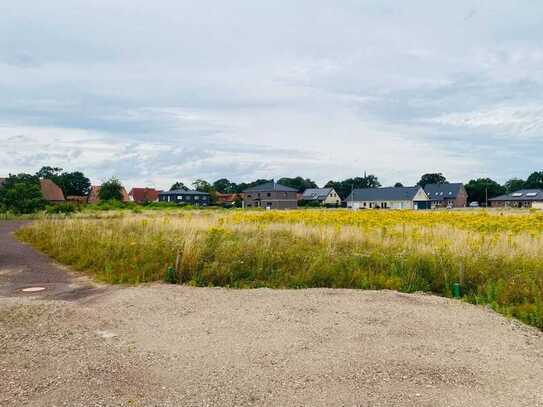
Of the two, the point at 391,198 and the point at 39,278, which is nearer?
the point at 39,278

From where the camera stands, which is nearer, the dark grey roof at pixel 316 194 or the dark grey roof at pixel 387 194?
the dark grey roof at pixel 387 194

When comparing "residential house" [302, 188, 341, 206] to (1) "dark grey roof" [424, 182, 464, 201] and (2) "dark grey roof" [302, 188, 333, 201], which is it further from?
(1) "dark grey roof" [424, 182, 464, 201]

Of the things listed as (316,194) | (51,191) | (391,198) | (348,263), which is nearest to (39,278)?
(348,263)

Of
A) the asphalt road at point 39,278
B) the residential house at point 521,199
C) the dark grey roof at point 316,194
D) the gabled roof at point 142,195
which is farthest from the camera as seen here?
the gabled roof at point 142,195

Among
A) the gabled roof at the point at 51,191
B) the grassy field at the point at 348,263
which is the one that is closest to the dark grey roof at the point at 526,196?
the gabled roof at the point at 51,191

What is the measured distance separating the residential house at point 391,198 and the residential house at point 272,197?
1224 centimetres

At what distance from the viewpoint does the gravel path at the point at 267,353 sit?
441cm

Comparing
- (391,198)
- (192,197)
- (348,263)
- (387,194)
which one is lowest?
(348,263)

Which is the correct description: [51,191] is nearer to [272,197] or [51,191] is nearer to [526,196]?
[272,197]

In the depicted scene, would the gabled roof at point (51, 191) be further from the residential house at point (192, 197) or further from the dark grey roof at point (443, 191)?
the dark grey roof at point (443, 191)

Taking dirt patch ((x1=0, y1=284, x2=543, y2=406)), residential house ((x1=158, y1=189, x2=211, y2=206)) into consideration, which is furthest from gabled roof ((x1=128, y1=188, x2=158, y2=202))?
dirt patch ((x1=0, y1=284, x2=543, y2=406))

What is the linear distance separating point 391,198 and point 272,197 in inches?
912

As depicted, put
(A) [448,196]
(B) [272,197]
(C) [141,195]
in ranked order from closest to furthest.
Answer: (B) [272,197], (A) [448,196], (C) [141,195]

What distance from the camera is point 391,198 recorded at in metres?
88.8
